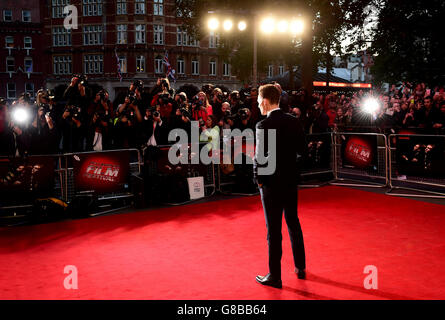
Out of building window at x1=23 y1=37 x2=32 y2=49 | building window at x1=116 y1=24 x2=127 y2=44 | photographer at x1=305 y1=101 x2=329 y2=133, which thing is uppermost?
building window at x1=23 y1=37 x2=32 y2=49

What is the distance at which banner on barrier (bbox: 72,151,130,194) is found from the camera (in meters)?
9.25

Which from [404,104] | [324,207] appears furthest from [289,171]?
[404,104]

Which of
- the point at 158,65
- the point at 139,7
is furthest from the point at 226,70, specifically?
the point at 139,7

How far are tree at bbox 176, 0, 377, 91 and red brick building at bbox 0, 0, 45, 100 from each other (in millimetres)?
39299

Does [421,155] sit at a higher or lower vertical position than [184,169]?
higher

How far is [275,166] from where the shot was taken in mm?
5008

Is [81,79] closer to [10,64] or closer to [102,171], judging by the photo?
[102,171]

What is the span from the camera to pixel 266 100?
5.13 meters

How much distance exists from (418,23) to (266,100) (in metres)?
21.8

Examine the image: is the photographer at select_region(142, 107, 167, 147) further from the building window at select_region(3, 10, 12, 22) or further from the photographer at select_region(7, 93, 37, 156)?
the building window at select_region(3, 10, 12, 22)

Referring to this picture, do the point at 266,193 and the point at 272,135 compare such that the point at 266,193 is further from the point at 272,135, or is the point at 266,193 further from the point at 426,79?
the point at 426,79

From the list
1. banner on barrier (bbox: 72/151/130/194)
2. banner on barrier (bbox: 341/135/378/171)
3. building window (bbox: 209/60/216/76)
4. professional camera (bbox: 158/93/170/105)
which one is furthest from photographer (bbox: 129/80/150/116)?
building window (bbox: 209/60/216/76)

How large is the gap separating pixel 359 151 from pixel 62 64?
51374 millimetres

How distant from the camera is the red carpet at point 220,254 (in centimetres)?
499
